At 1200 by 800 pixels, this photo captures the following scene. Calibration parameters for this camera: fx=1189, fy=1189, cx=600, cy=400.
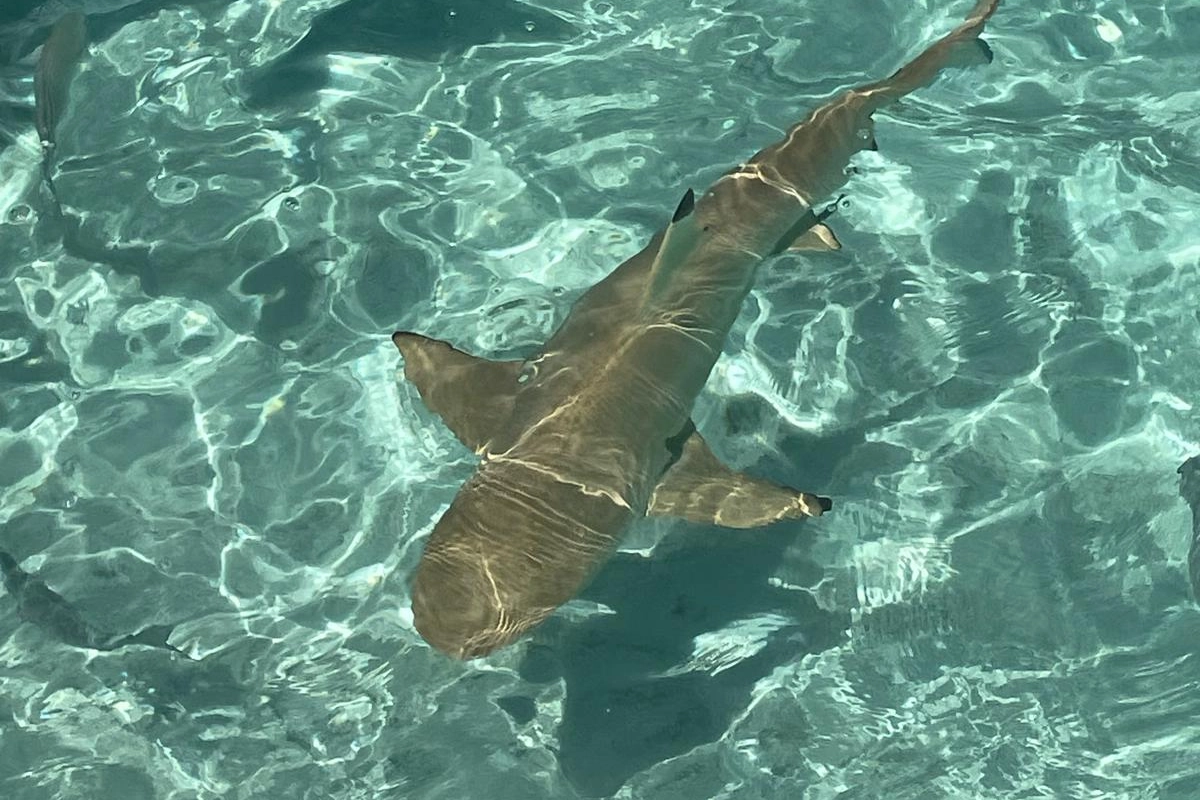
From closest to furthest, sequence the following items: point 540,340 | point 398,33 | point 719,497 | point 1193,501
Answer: point 719,497, point 1193,501, point 540,340, point 398,33

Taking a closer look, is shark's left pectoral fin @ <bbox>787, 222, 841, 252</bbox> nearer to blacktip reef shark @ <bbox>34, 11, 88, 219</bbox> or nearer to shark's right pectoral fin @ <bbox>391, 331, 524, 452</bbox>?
shark's right pectoral fin @ <bbox>391, 331, 524, 452</bbox>

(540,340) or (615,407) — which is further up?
(615,407)

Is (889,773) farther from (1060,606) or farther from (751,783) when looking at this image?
(1060,606)

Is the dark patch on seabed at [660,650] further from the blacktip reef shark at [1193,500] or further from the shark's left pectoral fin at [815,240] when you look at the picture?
the blacktip reef shark at [1193,500]

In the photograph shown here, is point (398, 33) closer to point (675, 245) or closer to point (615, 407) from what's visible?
point (675, 245)

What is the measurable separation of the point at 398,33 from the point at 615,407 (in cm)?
519

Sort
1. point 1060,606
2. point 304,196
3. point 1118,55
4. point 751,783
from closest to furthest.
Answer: point 751,783 < point 1060,606 < point 304,196 < point 1118,55

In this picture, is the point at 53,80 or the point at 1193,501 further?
the point at 53,80

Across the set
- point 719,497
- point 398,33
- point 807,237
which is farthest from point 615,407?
point 398,33

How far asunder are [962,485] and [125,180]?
6.59 m

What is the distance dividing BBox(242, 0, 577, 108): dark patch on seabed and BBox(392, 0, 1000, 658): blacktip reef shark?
11.7 ft

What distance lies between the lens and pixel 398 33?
32.8ft

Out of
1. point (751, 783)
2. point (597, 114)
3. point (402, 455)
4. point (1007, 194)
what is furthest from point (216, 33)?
point (751, 783)

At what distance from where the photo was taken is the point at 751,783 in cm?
691
